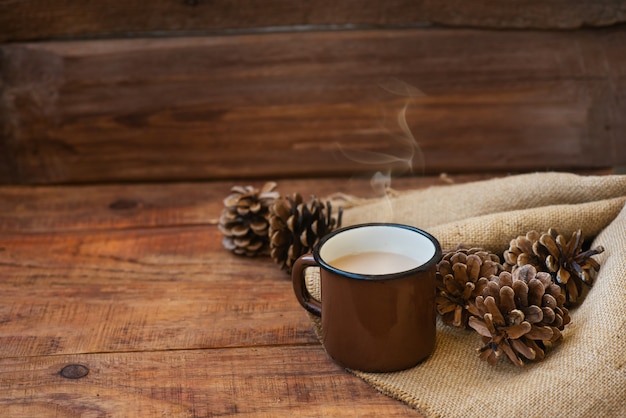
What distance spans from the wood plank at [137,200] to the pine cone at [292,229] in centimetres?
21

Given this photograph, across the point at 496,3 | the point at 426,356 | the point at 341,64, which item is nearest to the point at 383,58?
the point at 341,64

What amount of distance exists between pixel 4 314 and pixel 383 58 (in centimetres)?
66

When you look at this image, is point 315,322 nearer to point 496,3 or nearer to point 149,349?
point 149,349

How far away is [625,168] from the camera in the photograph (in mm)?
1285

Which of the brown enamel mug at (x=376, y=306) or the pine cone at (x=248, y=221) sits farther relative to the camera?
the pine cone at (x=248, y=221)

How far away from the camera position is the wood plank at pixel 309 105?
4.02 ft

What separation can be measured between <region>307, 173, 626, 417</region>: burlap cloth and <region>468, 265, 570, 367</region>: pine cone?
0.06ft

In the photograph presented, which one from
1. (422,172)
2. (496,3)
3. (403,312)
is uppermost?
(496,3)

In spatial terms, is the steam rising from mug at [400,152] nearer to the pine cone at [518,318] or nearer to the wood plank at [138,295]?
the wood plank at [138,295]

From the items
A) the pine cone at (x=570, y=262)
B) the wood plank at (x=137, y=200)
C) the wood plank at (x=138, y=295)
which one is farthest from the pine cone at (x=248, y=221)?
the pine cone at (x=570, y=262)

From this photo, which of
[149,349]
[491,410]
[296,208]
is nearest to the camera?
[491,410]

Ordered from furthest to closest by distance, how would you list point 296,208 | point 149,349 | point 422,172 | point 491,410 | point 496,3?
point 422,172 → point 496,3 → point 296,208 → point 149,349 → point 491,410

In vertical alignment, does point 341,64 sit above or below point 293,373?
above

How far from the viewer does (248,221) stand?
1.04 m
